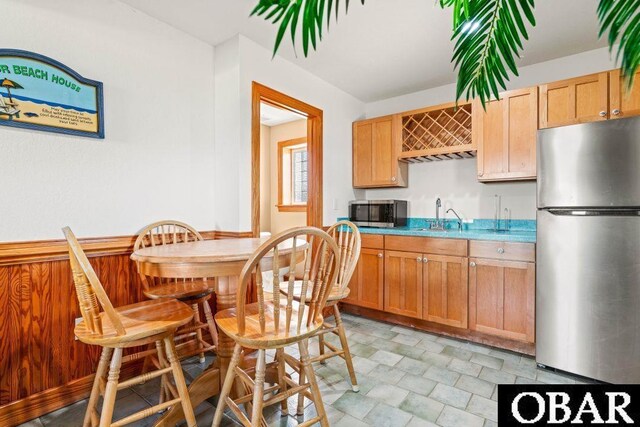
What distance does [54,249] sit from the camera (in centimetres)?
179

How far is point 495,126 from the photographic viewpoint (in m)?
2.72

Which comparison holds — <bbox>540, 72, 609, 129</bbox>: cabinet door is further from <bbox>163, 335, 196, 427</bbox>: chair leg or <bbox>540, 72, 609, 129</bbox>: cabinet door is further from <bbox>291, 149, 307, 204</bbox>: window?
<bbox>291, 149, 307, 204</bbox>: window

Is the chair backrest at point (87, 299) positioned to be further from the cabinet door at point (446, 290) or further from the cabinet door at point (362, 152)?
the cabinet door at point (362, 152)

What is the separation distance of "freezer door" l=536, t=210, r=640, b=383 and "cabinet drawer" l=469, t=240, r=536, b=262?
0.13 metres

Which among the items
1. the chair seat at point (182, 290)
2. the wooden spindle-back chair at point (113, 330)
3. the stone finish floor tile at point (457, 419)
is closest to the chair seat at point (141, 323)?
the wooden spindle-back chair at point (113, 330)

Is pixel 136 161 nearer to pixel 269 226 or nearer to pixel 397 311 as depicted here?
Result: pixel 397 311

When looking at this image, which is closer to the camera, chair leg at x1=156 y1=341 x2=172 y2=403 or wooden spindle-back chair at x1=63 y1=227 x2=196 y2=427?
wooden spindle-back chair at x1=63 y1=227 x2=196 y2=427

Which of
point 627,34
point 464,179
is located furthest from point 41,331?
point 464,179

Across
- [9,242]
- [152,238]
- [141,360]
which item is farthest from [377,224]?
[9,242]

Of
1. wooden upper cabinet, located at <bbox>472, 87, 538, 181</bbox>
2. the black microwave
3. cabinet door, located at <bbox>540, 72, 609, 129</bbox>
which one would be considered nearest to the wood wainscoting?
the black microwave

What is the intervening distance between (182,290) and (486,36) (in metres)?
1.97

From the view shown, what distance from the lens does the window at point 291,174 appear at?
489 centimetres

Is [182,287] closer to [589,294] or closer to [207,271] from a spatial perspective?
[207,271]

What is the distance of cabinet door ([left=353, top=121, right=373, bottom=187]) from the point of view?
3537 millimetres
